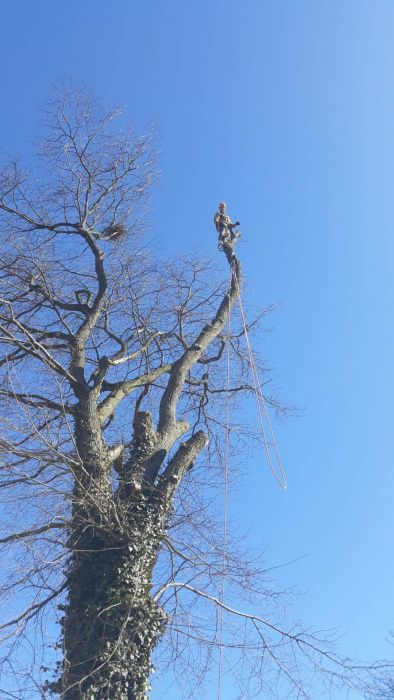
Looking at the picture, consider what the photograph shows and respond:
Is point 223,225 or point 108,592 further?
point 223,225

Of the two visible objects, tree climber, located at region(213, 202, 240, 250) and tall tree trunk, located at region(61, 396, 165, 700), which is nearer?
tall tree trunk, located at region(61, 396, 165, 700)

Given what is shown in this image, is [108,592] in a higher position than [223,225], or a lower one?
lower

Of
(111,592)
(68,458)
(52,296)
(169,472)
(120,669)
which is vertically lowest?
(120,669)

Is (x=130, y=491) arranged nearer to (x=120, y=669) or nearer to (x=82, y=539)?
(x=82, y=539)

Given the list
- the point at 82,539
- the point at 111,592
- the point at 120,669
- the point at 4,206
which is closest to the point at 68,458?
the point at 82,539

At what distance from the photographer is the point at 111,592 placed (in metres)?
5.48

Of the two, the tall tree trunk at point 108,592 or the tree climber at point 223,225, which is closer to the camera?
the tall tree trunk at point 108,592

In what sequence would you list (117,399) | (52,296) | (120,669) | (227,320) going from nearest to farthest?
(120,669)
(117,399)
(52,296)
(227,320)

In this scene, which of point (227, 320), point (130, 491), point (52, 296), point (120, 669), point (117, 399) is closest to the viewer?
point (120, 669)

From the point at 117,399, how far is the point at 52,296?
1322 millimetres

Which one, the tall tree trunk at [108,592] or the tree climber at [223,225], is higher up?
the tree climber at [223,225]

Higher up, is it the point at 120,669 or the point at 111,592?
the point at 111,592

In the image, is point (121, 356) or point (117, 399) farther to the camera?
point (121, 356)

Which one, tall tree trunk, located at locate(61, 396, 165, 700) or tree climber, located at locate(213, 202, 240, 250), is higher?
tree climber, located at locate(213, 202, 240, 250)
